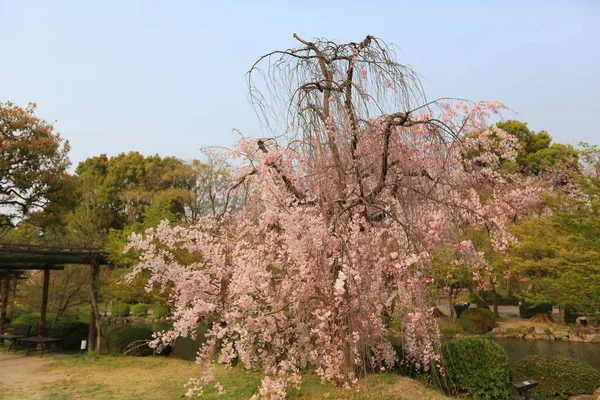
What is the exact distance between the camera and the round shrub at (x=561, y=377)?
7.91 m

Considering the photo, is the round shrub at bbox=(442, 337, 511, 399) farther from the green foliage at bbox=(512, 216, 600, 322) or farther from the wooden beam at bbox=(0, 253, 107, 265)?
the wooden beam at bbox=(0, 253, 107, 265)

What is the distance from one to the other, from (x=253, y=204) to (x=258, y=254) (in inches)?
44.7

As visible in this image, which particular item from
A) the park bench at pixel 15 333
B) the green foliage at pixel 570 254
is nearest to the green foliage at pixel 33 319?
the park bench at pixel 15 333

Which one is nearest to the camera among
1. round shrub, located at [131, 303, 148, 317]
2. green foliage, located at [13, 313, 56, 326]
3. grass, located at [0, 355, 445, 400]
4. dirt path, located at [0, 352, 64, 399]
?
grass, located at [0, 355, 445, 400]

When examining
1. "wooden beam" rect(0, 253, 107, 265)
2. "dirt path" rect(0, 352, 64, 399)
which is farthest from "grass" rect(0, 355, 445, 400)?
"wooden beam" rect(0, 253, 107, 265)

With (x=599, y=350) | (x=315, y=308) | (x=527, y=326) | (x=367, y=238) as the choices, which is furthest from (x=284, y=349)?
(x=527, y=326)

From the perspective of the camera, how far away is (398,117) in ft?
17.2

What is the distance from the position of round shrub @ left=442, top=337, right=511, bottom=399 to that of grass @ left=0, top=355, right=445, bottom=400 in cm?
121

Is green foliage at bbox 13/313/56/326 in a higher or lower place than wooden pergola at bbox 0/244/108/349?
lower

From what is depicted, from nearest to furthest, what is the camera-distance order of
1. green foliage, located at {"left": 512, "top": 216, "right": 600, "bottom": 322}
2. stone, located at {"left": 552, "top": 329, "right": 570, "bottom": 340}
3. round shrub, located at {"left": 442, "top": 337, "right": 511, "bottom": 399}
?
round shrub, located at {"left": 442, "top": 337, "right": 511, "bottom": 399}
green foliage, located at {"left": 512, "top": 216, "right": 600, "bottom": 322}
stone, located at {"left": 552, "top": 329, "right": 570, "bottom": 340}

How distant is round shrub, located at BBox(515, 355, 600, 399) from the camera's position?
7906 millimetres

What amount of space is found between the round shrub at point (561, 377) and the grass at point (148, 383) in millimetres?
3010

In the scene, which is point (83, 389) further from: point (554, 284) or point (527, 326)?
point (527, 326)

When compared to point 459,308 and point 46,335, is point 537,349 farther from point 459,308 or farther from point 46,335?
point 46,335
